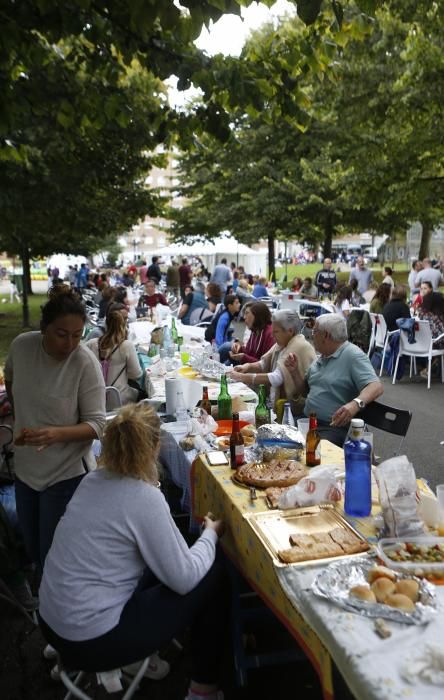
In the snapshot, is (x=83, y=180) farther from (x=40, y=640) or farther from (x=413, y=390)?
(x=40, y=640)

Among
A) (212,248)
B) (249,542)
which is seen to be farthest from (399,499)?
(212,248)

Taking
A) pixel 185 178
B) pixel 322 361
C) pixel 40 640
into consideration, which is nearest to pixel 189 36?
pixel 322 361

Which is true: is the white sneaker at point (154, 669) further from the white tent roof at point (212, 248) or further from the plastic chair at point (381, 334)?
the white tent roof at point (212, 248)

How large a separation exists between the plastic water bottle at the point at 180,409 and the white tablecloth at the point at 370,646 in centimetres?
228

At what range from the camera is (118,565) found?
7.09 feet

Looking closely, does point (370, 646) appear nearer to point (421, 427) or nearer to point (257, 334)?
point (257, 334)

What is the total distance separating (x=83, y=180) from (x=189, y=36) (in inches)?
324

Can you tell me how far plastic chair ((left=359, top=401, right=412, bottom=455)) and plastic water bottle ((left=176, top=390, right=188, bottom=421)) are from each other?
48.5 inches

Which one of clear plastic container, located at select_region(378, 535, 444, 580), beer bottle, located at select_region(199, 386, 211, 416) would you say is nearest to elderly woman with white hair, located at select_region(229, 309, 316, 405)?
beer bottle, located at select_region(199, 386, 211, 416)

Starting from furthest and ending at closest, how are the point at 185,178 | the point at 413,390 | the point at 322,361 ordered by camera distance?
1. the point at 185,178
2. the point at 413,390
3. the point at 322,361

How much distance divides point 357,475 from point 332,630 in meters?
0.88

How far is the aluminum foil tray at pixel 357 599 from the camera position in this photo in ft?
5.53

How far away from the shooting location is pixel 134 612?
2.22m

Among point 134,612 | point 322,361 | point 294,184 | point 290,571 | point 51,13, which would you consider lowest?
point 134,612
